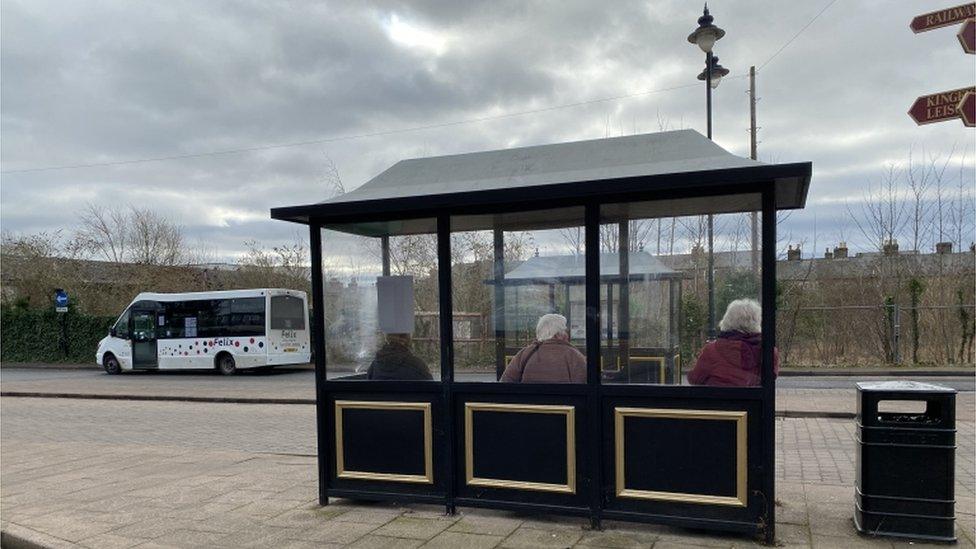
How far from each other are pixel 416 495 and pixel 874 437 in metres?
3.34

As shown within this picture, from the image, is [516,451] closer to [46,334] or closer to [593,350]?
[593,350]

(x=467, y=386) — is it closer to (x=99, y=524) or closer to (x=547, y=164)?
(x=547, y=164)

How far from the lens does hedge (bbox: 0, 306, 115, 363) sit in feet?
96.6

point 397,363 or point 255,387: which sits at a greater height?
point 397,363

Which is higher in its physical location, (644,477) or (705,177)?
(705,177)

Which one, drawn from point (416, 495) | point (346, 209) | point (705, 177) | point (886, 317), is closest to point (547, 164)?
point (705, 177)

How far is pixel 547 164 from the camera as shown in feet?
16.8

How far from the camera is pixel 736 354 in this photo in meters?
4.50

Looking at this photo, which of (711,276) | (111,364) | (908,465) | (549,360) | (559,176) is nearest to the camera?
(908,465)

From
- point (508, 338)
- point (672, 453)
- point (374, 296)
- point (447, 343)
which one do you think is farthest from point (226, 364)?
point (672, 453)

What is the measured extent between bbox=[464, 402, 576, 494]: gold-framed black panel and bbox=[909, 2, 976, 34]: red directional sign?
4.07 m

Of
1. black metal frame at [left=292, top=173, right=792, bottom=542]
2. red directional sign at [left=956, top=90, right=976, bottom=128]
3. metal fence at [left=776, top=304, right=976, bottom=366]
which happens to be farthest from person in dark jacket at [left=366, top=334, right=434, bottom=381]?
metal fence at [left=776, top=304, right=976, bottom=366]

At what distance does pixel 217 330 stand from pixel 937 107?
841 inches

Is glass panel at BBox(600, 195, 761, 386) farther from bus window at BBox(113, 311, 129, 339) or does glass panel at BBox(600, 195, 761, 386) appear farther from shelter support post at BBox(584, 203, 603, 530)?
bus window at BBox(113, 311, 129, 339)
